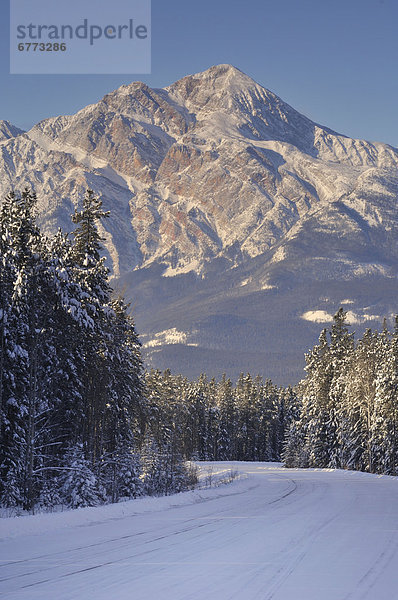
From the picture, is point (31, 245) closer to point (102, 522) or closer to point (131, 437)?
point (102, 522)

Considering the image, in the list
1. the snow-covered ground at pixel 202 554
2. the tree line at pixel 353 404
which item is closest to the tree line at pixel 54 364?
the snow-covered ground at pixel 202 554

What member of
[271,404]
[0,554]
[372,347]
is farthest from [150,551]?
[271,404]

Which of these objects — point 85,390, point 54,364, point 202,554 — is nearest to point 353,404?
point 85,390

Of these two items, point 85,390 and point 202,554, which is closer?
point 202,554

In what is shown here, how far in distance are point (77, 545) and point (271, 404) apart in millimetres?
108407

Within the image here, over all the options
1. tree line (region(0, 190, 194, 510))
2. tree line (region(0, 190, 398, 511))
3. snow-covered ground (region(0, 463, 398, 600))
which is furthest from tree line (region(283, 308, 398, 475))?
snow-covered ground (region(0, 463, 398, 600))

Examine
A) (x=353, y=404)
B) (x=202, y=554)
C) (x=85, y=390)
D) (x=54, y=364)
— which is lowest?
(x=202, y=554)

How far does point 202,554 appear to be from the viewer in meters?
13.2

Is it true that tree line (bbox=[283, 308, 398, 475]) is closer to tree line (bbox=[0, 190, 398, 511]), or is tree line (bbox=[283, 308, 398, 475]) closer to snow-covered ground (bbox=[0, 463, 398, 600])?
tree line (bbox=[0, 190, 398, 511])

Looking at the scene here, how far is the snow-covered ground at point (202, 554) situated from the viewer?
33.5 ft

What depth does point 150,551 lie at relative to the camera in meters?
13.6

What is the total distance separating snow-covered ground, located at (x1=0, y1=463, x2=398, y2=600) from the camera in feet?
33.5

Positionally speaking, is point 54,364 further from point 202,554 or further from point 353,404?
point 353,404

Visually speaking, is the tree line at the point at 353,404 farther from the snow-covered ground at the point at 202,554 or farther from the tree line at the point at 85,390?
the snow-covered ground at the point at 202,554
